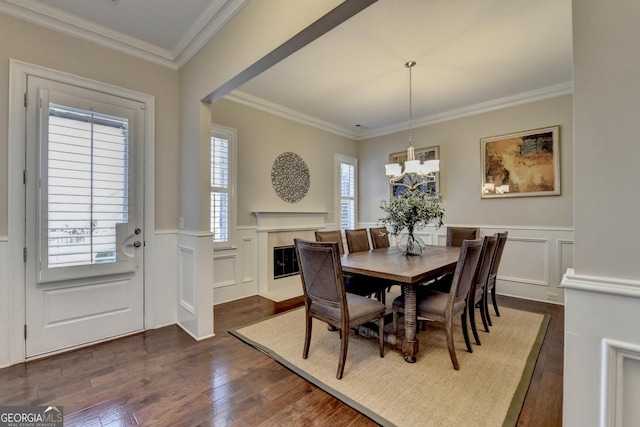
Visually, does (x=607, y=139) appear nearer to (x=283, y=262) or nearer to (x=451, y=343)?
(x=451, y=343)

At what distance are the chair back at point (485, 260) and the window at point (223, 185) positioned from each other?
296 centimetres

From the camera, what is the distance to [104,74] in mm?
2578

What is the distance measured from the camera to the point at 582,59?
0.91 m

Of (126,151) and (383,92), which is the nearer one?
(126,151)

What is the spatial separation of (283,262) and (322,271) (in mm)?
2504

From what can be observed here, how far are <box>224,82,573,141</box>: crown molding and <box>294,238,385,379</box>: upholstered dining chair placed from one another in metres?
2.73

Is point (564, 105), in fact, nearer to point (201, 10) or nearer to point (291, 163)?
point (291, 163)

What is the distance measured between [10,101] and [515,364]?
14.4 feet

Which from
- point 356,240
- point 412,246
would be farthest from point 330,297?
point 356,240

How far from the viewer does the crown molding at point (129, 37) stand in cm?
217

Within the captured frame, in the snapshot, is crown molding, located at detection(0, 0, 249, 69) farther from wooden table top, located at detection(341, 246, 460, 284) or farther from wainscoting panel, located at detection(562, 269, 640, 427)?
wainscoting panel, located at detection(562, 269, 640, 427)

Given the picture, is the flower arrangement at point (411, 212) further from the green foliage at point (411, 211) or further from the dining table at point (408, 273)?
the dining table at point (408, 273)

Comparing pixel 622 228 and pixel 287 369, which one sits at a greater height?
pixel 622 228

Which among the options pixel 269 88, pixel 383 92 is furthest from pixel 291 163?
pixel 383 92
